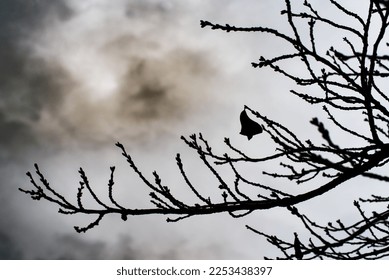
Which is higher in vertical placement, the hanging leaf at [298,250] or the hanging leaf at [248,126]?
the hanging leaf at [248,126]

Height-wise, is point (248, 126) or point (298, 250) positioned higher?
point (248, 126)

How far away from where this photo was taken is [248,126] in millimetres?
3172

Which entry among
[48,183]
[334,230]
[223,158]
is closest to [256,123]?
[223,158]

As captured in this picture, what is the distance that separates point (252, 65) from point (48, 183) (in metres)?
1.98

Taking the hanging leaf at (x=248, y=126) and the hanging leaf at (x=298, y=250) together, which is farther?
the hanging leaf at (x=298, y=250)

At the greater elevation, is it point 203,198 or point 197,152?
point 197,152

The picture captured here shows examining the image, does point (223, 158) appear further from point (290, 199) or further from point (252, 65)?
point (252, 65)

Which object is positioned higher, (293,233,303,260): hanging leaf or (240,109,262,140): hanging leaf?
(240,109,262,140): hanging leaf

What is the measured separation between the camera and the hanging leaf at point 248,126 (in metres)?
3.12

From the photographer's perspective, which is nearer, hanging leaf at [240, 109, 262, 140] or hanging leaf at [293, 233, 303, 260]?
hanging leaf at [240, 109, 262, 140]

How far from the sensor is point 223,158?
129 inches

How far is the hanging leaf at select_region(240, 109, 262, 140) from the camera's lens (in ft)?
10.2

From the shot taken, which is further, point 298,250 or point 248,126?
point 298,250
